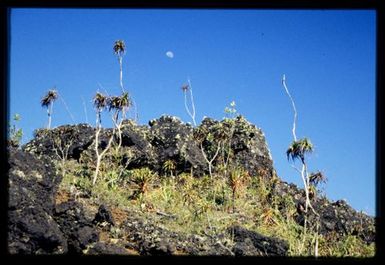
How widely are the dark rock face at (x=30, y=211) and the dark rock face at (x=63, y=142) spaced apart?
307 inches

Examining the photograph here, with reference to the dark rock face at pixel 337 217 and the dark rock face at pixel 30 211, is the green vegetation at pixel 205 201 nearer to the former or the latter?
the dark rock face at pixel 337 217

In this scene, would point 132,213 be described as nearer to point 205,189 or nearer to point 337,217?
point 205,189

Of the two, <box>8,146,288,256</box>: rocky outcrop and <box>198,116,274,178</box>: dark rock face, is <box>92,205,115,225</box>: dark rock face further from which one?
<box>198,116,274,178</box>: dark rock face

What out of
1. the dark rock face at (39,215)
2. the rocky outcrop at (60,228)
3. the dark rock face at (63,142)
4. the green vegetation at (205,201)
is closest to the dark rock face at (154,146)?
the dark rock face at (63,142)

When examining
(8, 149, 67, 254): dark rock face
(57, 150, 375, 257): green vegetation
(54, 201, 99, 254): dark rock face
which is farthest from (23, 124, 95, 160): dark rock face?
(8, 149, 67, 254): dark rock face

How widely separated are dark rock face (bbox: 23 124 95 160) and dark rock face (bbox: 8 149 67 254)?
779cm

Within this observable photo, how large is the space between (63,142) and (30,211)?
960 cm

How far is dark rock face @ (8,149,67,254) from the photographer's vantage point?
6.17 m

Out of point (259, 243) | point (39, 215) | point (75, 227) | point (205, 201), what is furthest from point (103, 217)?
point (205, 201)

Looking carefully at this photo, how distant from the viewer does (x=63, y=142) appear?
625 inches

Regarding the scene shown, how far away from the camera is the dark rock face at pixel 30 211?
20.2 ft

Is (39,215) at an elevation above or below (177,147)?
below

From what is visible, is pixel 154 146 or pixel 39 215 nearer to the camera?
pixel 39 215
